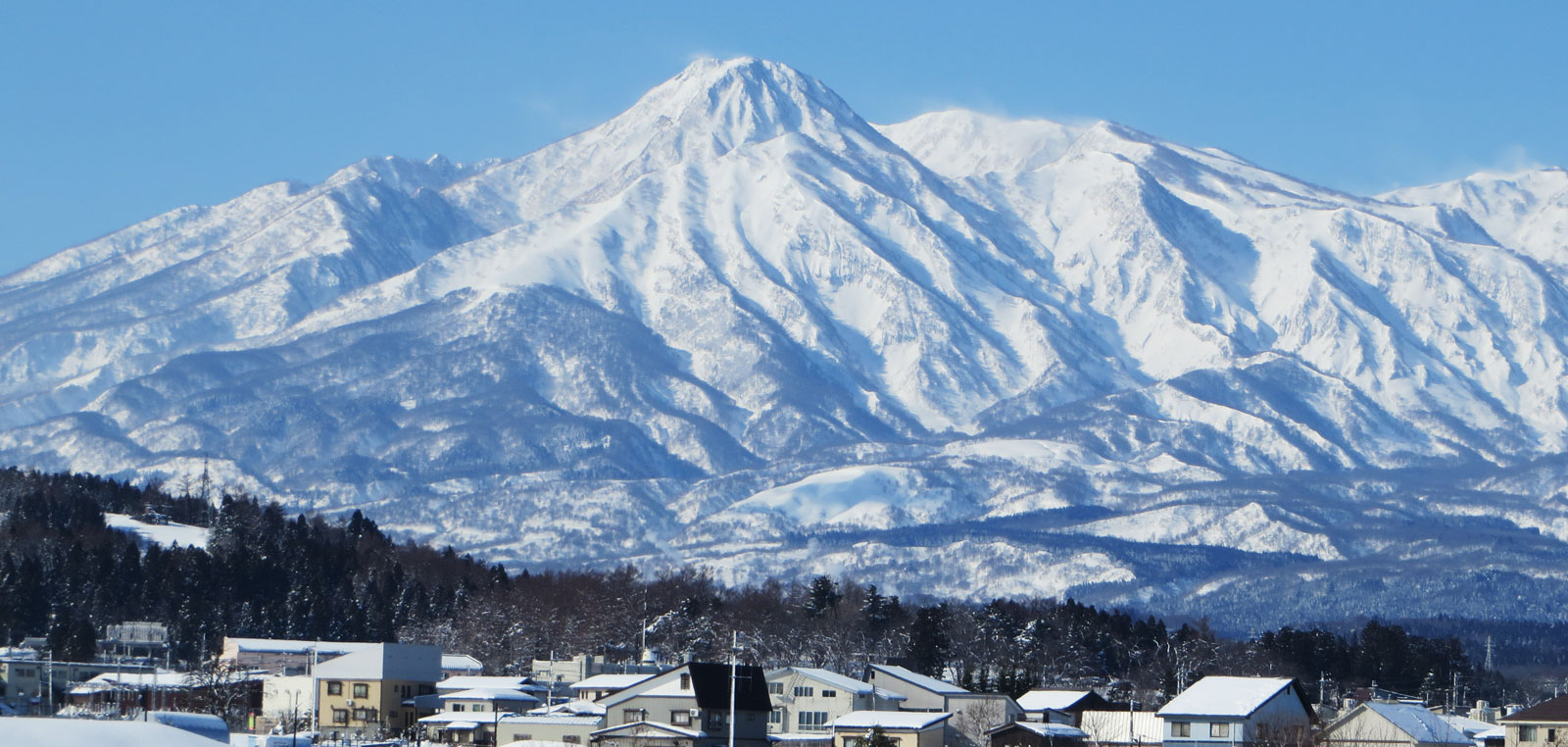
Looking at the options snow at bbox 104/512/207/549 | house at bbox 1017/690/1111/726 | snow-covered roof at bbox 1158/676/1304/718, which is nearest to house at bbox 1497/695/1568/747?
snow-covered roof at bbox 1158/676/1304/718

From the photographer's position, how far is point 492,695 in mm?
106750

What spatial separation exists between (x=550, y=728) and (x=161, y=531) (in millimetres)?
101119

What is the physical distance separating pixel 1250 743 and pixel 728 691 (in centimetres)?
2086

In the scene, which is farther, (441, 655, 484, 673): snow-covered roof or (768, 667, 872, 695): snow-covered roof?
(441, 655, 484, 673): snow-covered roof

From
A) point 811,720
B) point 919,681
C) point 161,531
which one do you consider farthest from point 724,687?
point 161,531

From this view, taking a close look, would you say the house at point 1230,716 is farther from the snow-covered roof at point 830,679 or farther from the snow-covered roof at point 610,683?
the snow-covered roof at point 610,683

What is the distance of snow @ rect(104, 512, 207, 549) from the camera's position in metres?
184

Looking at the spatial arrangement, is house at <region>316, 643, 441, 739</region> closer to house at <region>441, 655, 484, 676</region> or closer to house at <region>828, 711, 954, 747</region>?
house at <region>441, 655, 484, 676</region>

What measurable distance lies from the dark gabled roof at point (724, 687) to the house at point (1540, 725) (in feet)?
89.5

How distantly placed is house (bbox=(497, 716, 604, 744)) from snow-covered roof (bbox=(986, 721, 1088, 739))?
597 inches

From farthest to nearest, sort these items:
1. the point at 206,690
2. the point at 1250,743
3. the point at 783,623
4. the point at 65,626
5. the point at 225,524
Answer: the point at 225,524
the point at 783,623
the point at 65,626
the point at 206,690
the point at 1250,743

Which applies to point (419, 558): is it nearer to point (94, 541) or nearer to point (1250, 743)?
point (94, 541)

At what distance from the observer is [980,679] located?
113500 millimetres

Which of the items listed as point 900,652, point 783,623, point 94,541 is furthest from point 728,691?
point 94,541
